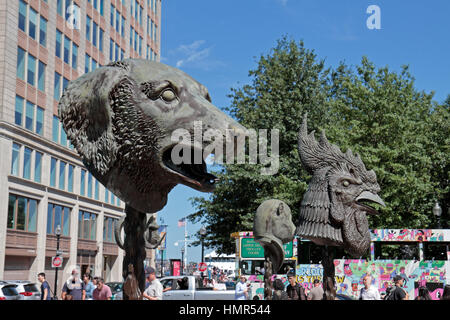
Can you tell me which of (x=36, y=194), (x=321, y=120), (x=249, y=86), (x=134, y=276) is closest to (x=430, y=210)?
(x=321, y=120)

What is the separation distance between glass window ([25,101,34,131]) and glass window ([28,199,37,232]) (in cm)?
432

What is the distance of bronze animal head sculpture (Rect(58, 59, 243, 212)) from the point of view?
319cm

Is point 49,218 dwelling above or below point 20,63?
below

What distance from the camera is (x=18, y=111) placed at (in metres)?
28.5

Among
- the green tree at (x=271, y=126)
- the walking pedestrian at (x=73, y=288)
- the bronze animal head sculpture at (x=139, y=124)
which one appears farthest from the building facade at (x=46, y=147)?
the bronze animal head sculpture at (x=139, y=124)

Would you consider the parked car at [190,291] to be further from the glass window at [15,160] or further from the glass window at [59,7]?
the glass window at [59,7]

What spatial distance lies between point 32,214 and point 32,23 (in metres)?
11.4

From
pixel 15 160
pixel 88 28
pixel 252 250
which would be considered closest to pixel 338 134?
pixel 252 250

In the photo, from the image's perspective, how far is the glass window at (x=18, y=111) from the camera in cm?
2832

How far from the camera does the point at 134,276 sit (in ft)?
11.2

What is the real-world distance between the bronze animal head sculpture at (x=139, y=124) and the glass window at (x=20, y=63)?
2797 cm

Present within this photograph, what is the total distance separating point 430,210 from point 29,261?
2251cm

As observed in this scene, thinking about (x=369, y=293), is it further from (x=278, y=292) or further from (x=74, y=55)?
(x=74, y=55)
